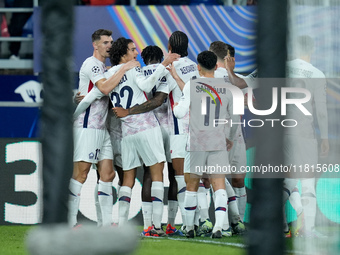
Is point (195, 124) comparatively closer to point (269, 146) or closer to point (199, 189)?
point (199, 189)

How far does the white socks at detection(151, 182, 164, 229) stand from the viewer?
23.9 ft

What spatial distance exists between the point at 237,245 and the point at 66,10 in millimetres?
4080

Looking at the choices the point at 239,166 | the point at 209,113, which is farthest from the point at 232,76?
the point at 239,166

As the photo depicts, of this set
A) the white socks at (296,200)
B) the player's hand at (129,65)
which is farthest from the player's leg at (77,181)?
the white socks at (296,200)

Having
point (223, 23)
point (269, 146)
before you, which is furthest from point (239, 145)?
point (269, 146)

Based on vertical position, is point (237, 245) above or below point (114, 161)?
below

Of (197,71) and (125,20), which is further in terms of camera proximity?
(125,20)

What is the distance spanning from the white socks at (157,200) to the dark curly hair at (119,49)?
120 centimetres

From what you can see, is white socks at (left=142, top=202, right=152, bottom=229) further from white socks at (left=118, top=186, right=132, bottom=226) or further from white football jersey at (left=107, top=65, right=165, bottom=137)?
white football jersey at (left=107, top=65, right=165, bottom=137)

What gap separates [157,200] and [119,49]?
1.42m

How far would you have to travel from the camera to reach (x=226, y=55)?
7902 mm

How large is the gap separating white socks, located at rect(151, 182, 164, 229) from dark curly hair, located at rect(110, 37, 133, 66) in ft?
3.95

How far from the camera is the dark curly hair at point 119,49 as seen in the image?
24.4ft

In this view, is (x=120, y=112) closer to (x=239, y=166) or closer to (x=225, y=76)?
(x=225, y=76)
